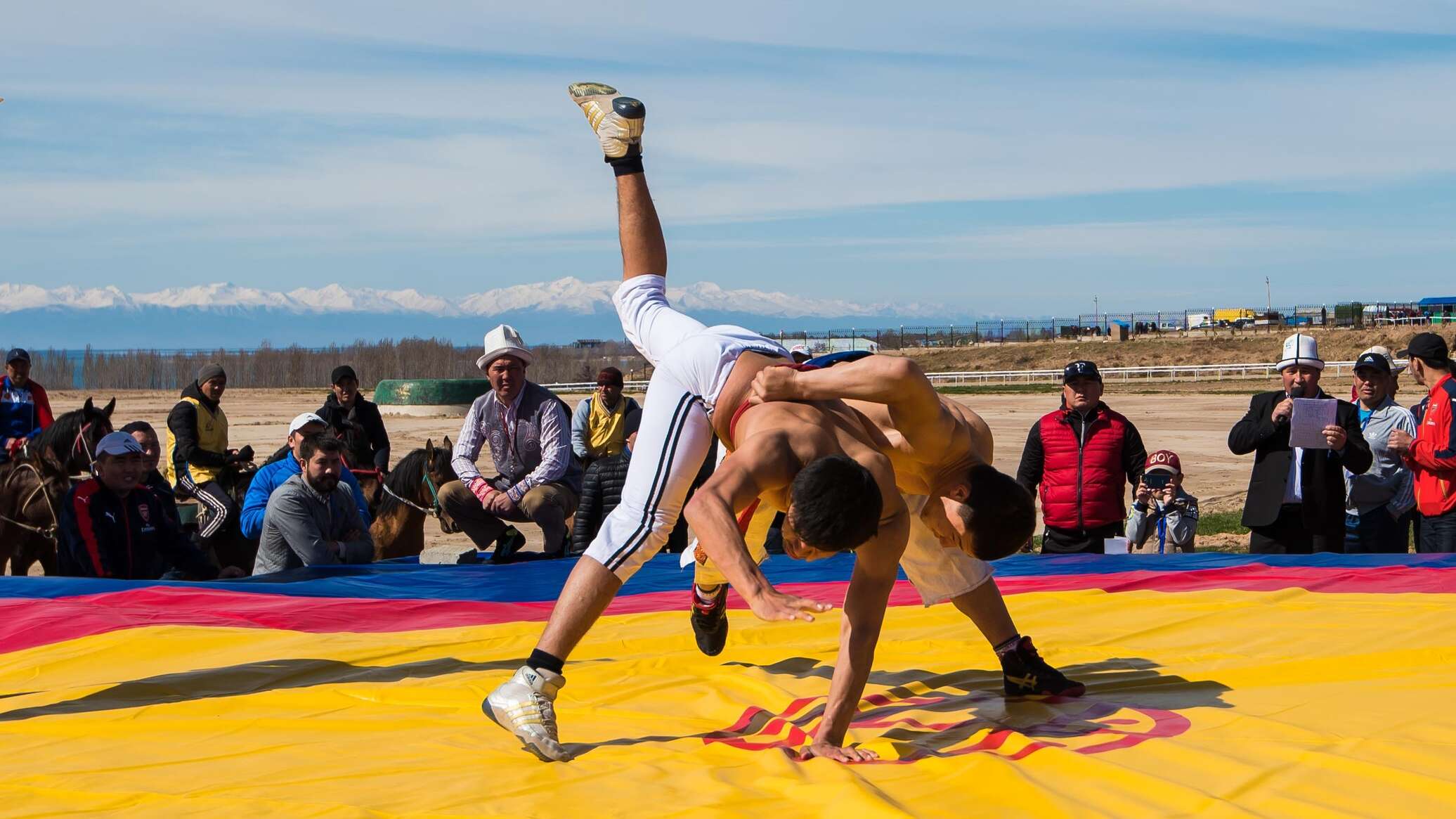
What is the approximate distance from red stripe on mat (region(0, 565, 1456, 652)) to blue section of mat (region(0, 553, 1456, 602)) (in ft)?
0.46

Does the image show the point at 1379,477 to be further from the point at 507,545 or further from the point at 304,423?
the point at 304,423

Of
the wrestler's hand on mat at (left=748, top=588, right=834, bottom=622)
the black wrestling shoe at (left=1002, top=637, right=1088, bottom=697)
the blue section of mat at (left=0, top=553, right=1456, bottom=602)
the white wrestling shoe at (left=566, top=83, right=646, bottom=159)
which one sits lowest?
the blue section of mat at (left=0, top=553, right=1456, bottom=602)

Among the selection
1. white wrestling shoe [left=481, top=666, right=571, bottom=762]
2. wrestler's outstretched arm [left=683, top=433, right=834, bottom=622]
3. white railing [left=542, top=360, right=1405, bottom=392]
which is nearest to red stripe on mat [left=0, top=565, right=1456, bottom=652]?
white wrestling shoe [left=481, top=666, right=571, bottom=762]

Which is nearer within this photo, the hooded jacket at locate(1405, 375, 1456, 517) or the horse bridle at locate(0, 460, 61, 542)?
the hooded jacket at locate(1405, 375, 1456, 517)

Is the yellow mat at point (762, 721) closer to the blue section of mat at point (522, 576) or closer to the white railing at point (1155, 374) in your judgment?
the blue section of mat at point (522, 576)

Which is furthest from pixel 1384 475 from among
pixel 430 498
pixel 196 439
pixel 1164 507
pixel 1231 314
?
pixel 1231 314

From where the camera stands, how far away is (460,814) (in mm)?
2881

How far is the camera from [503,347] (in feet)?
22.7

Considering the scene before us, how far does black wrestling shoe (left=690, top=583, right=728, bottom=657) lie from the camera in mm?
4156

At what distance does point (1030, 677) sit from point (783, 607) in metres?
1.29

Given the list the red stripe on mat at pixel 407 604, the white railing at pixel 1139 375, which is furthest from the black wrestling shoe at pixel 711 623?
the white railing at pixel 1139 375

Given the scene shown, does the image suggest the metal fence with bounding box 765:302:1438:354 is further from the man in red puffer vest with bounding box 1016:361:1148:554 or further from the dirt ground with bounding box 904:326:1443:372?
the man in red puffer vest with bounding box 1016:361:1148:554

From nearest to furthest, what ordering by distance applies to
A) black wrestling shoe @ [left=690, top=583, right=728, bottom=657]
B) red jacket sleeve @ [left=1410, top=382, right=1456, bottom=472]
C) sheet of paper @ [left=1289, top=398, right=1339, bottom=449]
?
black wrestling shoe @ [left=690, top=583, right=728, bottom=657]
red jacket sleeve @ [left=1410, top=382, right=1456, bottom=472]
sheet of paper @ [left=1289, top=398, right=1339, bottom=449]

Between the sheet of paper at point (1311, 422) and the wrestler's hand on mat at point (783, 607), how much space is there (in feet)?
13.9
